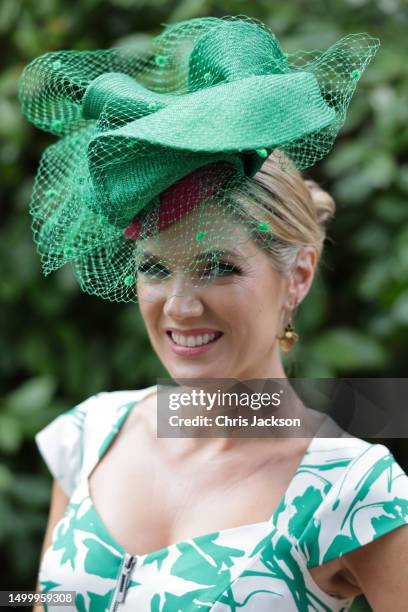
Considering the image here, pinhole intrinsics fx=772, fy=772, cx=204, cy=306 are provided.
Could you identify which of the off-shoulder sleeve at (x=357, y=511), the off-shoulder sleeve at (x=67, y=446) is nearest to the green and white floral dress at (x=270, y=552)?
the off-shoulder sleeve at (x=357, y=511)

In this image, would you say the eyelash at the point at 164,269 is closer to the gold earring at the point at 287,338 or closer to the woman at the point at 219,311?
the woman at the point at 219,311

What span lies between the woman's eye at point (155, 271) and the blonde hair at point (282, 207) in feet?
0.53

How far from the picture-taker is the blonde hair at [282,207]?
1.22 meters

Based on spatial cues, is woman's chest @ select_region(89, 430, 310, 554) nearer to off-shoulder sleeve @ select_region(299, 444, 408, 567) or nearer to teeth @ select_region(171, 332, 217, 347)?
off-shoulder sleeve @ select_region(299, 444, 408, 567)

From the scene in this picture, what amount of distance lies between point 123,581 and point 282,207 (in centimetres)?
67

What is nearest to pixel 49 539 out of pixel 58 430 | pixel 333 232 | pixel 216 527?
pixel 58 430

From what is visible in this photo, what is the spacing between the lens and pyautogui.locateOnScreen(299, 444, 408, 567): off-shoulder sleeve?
117 centimetres

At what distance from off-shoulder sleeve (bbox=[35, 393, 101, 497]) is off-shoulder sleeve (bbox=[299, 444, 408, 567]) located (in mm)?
582

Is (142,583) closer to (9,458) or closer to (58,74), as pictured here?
(58,74)

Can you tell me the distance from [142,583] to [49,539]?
1.36ft

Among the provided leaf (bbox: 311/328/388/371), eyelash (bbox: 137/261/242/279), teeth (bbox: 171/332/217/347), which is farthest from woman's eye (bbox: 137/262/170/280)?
leaf (bbox: 311/328/388/371)

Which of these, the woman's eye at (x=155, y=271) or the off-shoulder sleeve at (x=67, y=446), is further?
the off-shoulder sleeve at (x=67, y=446)

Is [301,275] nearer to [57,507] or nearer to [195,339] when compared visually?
[195,339]

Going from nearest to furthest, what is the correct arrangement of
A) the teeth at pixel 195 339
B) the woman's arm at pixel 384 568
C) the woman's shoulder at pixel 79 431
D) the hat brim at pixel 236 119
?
the hat brim at pixel 236 119, the woman's arm at pixel 384 568, the teeth at pixel 195 339, the woman's shoulder at pixel 79 431
